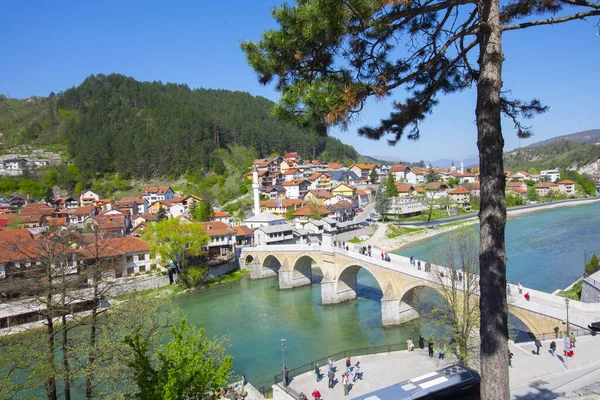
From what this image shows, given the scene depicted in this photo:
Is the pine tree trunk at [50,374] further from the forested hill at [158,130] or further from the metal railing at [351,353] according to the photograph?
the forested hill at [158,130]

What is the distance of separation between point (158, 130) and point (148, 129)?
10.1ft

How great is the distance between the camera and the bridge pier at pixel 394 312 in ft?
64.6

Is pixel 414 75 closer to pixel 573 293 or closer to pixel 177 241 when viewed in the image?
pixel 573 293

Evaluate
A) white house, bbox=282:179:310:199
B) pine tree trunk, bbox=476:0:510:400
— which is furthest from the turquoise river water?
white house, bbox=282:179:310:199

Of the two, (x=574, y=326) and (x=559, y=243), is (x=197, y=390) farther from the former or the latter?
(x=559, y=243)

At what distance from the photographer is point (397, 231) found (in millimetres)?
46094

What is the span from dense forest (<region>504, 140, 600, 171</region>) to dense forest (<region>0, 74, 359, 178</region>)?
72618mm

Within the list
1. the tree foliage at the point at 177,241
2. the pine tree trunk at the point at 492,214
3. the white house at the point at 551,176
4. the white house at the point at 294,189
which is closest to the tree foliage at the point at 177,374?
the pine tree trunk at the point at 492,214

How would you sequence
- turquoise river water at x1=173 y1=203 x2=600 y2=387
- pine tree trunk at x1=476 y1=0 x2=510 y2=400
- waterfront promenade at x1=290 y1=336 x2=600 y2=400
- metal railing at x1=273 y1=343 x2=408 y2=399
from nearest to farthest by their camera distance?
pine tree trunk at x1=476 y1=0 x2=510 y2=400
waterfront promenade at x1=290 y1=336 x2=600 y2=400
metal railing at x1=273 y1=343 x2=408 y2=399
turquoise river water at x1=173 y1=203 x2=600 y2=387

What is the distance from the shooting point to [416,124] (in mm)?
5746

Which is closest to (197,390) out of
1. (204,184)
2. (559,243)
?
(559,243)

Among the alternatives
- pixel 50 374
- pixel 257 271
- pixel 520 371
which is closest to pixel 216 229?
pixel 257 271

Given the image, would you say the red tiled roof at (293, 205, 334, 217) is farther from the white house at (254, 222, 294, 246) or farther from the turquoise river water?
the turquoise river water

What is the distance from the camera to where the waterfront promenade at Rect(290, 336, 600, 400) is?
384 inches
